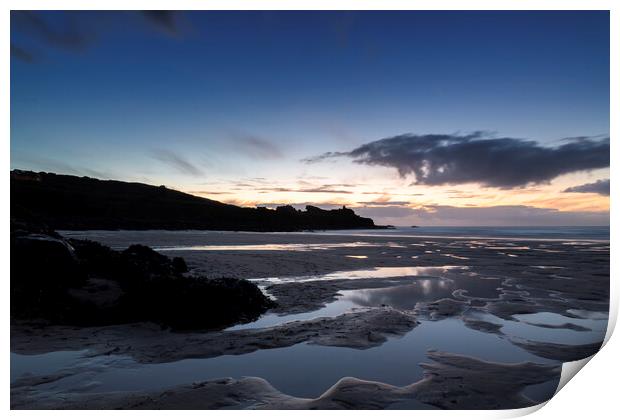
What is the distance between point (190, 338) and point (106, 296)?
2536 millimetres

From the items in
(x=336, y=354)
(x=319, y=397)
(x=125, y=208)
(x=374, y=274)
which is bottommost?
(x=319, y=397)

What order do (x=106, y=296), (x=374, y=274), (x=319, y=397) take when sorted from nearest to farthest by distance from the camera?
(x=319, y=397), (x=106, y=296), (x=374, y=274)

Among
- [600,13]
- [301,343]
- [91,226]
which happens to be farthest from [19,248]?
[91,226]

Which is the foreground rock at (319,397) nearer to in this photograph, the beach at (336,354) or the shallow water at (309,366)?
the beach at (336,354)

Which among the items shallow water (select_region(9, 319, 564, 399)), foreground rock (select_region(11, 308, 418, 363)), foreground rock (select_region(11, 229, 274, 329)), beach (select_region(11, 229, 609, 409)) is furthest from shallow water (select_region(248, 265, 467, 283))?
shallow water (select_region(9, 319, 564, 399))

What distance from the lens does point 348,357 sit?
4707 millimetres

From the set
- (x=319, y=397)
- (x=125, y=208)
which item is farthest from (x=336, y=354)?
(x=125, y=208)

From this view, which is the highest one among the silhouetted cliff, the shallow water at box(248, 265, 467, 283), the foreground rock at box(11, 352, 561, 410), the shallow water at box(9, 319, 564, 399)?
the silhouetted cliff

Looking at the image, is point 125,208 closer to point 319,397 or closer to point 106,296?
point 106,296

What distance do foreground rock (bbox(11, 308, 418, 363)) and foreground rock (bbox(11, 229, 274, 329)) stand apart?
12.0 inches

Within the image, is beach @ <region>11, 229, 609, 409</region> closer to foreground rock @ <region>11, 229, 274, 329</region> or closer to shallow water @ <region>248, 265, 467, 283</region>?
foreground rock @ <region>11, 229, 274, 329</region>

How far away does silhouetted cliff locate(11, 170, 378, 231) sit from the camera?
76.3 ft

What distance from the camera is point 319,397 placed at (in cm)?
384

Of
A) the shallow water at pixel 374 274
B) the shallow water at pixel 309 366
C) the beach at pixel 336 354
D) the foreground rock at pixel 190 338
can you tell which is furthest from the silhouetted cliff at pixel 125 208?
the shallow water at pixel 309 366
